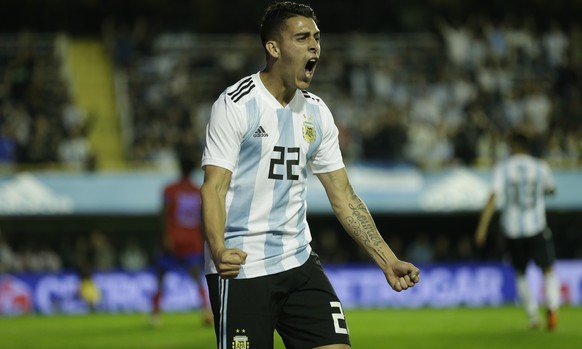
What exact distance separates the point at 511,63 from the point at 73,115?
11.1 m

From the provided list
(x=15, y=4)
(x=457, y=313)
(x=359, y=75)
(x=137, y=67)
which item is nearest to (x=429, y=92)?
(x=359, y=75)

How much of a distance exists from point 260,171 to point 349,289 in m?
16.3

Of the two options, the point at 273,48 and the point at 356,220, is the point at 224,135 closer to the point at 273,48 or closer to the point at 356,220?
the point at 273,48

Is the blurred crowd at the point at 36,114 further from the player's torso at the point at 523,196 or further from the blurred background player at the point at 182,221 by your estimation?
the player's torso at the point at 523,196

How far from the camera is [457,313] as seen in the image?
60.2 ft

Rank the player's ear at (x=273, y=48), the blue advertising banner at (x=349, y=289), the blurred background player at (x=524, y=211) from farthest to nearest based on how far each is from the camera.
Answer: the blue advertising banner at (x=349, y=289)
the blurred background player at (x=524, y=211)
the player's ear at (x=273, y=48)

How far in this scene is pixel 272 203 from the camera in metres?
6.16

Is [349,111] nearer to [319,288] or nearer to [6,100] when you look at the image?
[6,100]

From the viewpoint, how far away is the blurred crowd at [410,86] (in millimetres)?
24422

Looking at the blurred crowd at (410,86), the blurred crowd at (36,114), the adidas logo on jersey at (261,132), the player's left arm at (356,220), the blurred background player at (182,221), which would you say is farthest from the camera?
the blurred crowd at (410,86)

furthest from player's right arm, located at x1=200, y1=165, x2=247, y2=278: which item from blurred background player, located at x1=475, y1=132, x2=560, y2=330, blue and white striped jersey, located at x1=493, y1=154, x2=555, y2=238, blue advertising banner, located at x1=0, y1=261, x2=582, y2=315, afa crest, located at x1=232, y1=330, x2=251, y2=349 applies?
blue advertising banner, located at x1=0, y1=261, x2=582, y2=315

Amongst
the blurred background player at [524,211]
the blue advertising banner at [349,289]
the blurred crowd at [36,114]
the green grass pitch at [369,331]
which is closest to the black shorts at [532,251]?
the blurred background player at [524,211]

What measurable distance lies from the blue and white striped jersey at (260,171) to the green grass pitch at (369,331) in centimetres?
581

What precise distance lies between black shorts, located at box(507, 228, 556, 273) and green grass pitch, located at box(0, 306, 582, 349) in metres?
0.85
